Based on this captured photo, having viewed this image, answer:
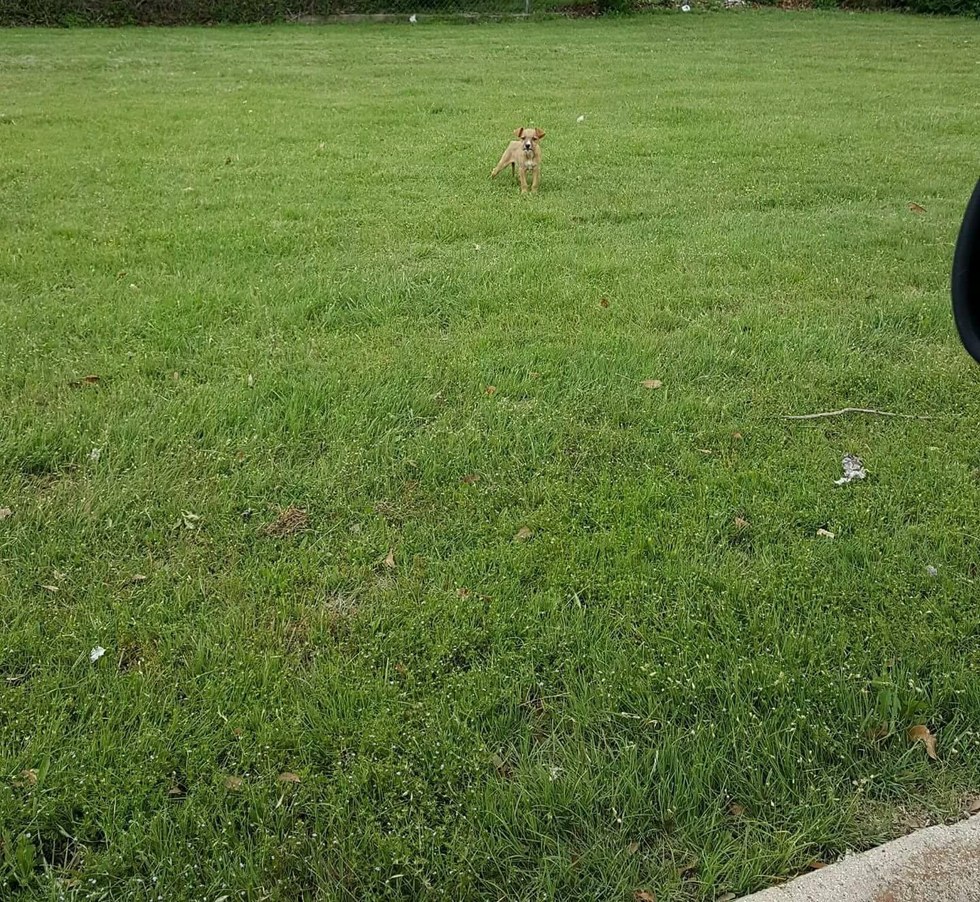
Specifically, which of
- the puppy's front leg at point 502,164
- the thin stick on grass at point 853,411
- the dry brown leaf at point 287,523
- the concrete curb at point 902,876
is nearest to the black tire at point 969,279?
the concrete curb at point 902,876

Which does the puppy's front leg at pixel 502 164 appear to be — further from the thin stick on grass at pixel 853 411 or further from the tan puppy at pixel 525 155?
the thin stick on grass at pixel 853 411

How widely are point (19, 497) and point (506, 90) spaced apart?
960cm

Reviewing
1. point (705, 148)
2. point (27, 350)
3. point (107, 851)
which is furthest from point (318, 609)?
point (705, 148)

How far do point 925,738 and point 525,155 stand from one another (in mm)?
5281

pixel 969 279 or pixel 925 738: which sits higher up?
pixel 969 279

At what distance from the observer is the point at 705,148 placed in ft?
26.5

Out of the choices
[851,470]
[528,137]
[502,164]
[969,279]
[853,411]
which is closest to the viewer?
[969,279]

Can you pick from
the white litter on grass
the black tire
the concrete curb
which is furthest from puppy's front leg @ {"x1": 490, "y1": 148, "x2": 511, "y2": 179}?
the concrete curb

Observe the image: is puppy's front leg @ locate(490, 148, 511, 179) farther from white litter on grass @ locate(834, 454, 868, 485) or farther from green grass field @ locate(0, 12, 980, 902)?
white litter on grass @ locate(834, 454, 868, 485)

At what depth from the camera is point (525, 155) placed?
6578mm

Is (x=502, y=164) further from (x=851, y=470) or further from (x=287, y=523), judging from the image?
(x=287, y=523)

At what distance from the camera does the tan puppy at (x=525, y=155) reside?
646 cm

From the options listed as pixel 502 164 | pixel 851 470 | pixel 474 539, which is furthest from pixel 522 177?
pixel 474 539

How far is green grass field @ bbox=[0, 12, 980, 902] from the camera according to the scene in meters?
2.00
